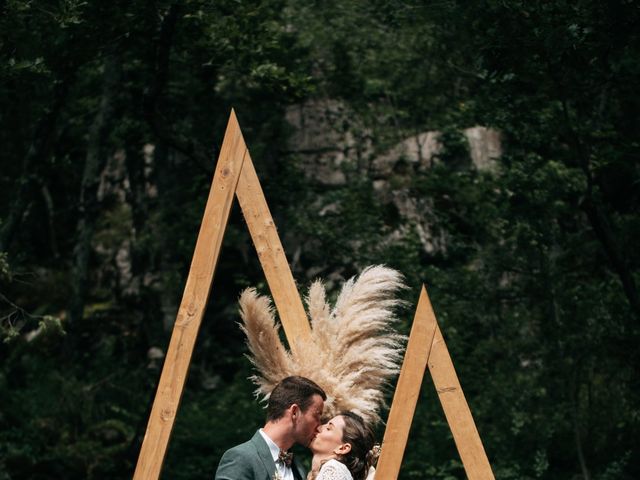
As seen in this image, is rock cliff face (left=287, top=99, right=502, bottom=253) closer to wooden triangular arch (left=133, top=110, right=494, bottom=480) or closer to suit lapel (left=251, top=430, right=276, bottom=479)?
wooden triangular arch (left=133, top=110, right=494, bottom=480)

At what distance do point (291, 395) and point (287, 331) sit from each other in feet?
1.28

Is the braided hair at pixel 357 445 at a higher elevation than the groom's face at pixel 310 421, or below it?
below

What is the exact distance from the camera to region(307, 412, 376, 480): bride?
14.1 feet

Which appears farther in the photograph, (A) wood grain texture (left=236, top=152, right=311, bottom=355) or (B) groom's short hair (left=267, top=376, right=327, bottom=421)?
(A) wood grain texture (left=236, top=152, right=311, bottom=355)

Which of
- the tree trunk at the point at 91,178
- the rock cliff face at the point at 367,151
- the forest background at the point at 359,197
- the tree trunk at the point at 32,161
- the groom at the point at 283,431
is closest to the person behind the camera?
the groom at the point at 283,431

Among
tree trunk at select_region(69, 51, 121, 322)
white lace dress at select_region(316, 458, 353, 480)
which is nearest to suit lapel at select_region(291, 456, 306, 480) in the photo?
white lace dress at select_region(316, 458, 353, 480)

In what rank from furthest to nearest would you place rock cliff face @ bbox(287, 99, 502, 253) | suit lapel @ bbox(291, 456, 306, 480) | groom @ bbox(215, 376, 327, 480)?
rock cliff face @ bbox(287, 99, 502, 253) < suit lapel @ bbox(291, 456, 306, 480) < groom @ bbox(215, 376, 327, 480)

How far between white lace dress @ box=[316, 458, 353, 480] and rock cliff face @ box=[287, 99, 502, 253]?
9.91 m

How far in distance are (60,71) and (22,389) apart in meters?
5.96

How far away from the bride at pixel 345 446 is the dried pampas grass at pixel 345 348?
108 mm

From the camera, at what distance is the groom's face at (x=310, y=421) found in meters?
4.27

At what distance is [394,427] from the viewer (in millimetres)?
4086

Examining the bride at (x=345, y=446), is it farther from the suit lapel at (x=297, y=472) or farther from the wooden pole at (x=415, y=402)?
the wooden pole at (x=415, y=402)

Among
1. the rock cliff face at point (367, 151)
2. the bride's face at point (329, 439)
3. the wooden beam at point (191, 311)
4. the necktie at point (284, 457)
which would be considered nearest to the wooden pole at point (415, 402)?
the bride's face at point (329, 439)
